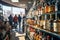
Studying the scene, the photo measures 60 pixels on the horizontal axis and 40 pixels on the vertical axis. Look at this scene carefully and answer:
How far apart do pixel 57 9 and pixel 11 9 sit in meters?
15.2

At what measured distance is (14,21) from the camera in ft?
48.8

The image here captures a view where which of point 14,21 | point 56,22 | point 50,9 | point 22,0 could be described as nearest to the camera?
point 56,22

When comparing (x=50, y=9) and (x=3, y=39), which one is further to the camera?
(x=3, y=39)

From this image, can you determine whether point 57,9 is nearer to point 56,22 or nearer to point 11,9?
point 56,22

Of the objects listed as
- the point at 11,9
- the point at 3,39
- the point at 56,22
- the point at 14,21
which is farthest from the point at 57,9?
the point at 11,9

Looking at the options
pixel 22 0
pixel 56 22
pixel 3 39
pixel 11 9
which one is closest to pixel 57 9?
pixel 56 22

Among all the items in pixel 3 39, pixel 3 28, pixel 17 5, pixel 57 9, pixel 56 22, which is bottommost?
pixel 3 39

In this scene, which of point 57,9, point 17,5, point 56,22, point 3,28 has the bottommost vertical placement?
point 3,28

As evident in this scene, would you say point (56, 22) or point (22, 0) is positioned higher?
point (22, 0)

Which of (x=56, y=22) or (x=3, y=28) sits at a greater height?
(x=56, y=22)

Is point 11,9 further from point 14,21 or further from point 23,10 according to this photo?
point 14,21

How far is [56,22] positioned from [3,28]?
277 centimetres

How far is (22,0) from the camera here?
1595 centimetres

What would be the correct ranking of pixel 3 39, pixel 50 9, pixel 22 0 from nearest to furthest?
pixel 50 9 → pixel 3 39 → pixel 22 0
